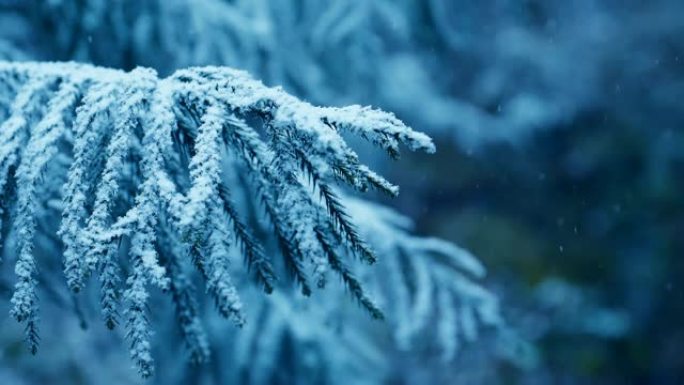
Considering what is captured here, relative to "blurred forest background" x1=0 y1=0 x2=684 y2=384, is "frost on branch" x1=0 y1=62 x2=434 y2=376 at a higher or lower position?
lower

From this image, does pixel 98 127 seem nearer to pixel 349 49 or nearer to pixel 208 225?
pixel 208 225

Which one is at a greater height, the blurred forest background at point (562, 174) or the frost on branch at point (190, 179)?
the blurred forest background at point (562, 174)

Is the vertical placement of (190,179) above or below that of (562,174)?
below

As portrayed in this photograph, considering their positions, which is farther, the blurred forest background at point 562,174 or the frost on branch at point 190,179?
the blurred forest background at point 562,174

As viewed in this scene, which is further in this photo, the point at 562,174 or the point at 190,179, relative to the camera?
the point at 562,174
